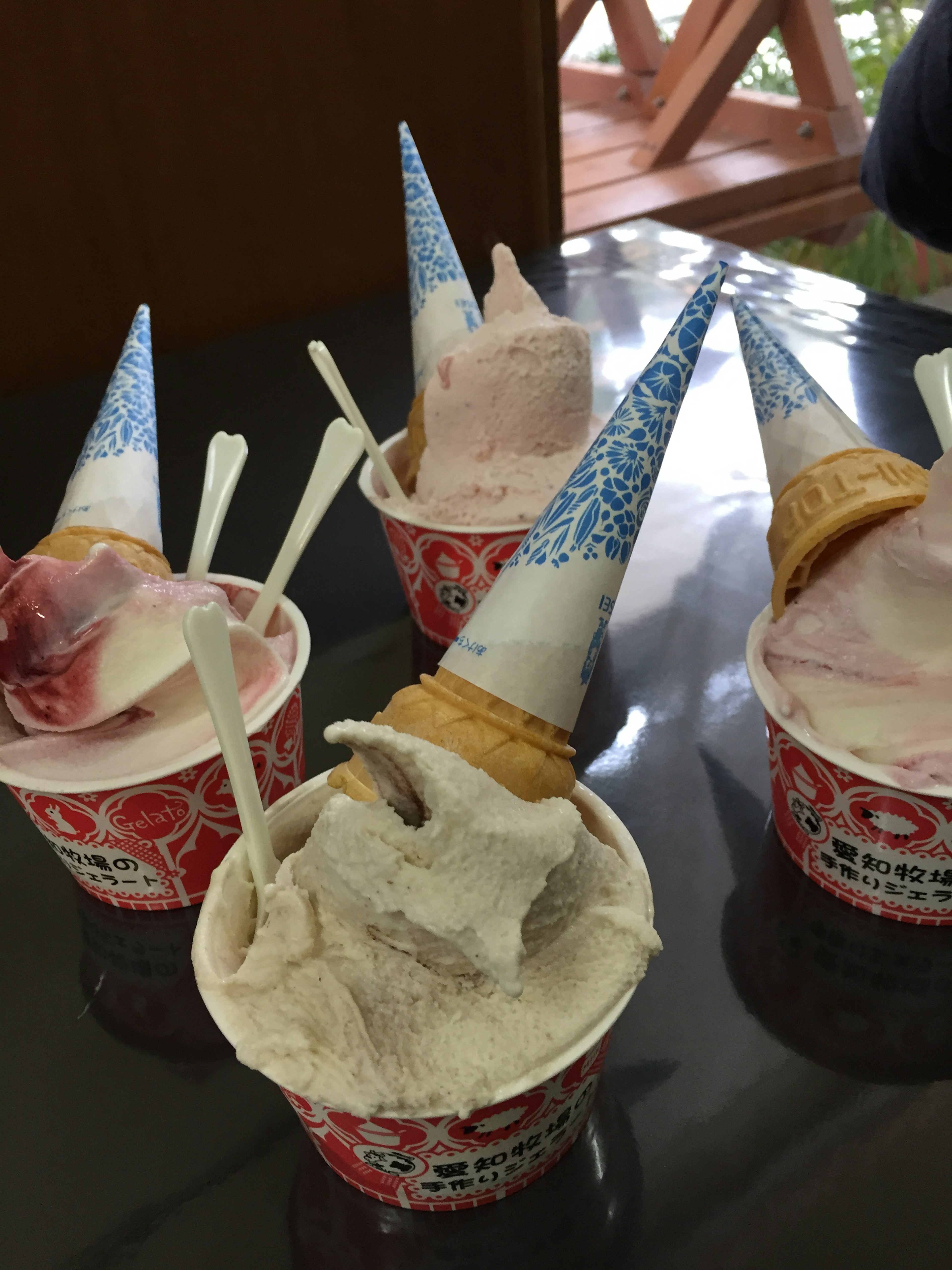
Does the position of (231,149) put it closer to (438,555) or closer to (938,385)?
(438,555)

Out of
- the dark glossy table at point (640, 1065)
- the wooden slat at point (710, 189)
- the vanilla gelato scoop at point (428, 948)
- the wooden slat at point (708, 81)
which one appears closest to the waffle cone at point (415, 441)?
the dark glossy table at point (640, 1065)

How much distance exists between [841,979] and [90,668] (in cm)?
61

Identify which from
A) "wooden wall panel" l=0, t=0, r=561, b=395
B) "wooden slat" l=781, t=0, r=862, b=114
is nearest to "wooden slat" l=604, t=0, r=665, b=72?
"wooden slat" l=781, t=0, r=862, b=114

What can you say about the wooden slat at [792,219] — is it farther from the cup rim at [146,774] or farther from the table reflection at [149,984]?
the table reflection at [149,984]

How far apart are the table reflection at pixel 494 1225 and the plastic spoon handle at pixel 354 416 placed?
1.90 ft

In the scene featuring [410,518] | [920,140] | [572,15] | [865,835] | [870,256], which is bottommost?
[870,256]

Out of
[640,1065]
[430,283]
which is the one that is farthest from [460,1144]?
[430,283]

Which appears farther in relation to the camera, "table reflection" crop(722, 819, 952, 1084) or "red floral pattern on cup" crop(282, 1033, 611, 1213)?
"table reflection" crop(722, 819, 952, 1084)

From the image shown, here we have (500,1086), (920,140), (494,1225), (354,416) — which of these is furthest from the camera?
(920,140)

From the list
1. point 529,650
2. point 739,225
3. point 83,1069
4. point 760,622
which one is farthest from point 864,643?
point 739,225

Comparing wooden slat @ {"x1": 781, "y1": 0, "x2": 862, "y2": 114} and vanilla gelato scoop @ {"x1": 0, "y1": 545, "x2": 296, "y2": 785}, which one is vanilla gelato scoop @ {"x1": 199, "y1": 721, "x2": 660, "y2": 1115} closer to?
vanilla gelato scoop @ {"x1": 0, "y1": 545, "x2": 296, "y2": 785}

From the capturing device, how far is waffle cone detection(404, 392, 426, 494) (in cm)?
106

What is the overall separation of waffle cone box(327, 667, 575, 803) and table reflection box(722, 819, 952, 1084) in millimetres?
258

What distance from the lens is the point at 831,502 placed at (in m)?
0.72
